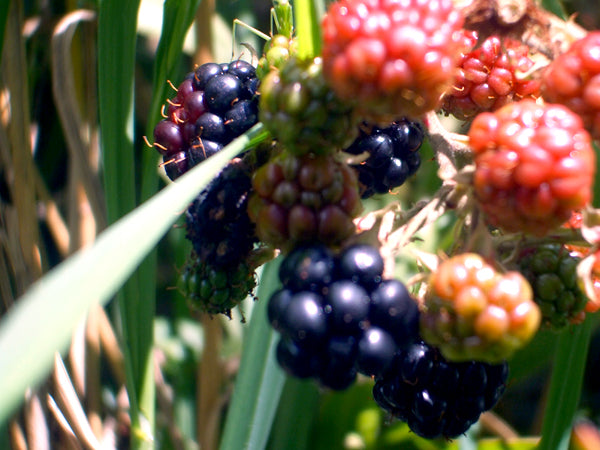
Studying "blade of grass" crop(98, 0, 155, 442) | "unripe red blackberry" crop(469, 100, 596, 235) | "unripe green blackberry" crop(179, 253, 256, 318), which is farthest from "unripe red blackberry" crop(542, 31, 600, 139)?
"blade of grass" crop(98, 0, 155, 442)

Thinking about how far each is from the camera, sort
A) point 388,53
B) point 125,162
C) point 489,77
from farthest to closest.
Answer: point 125,162
point 489,77
point 388,53

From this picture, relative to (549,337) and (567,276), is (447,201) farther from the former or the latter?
(549,337)

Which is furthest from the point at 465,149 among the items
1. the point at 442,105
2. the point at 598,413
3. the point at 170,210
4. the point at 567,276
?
the point at 598,413

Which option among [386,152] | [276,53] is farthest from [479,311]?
[276,53]

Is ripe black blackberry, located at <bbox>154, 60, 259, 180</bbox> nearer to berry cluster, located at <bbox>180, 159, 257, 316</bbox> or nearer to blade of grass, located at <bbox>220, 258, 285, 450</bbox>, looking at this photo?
berry cluster, located at <bbox>180, 159, 257, 316</bbox>

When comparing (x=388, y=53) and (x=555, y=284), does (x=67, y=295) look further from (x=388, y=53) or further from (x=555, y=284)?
(x=555, y=284)

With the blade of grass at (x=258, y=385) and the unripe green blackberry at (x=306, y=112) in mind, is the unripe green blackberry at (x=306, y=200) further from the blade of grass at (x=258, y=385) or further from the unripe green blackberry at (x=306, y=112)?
the blade of grass at (x=258, y=385)

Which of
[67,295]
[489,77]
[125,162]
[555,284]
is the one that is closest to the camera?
[67,295]

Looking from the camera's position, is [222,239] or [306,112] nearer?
[306,112]
